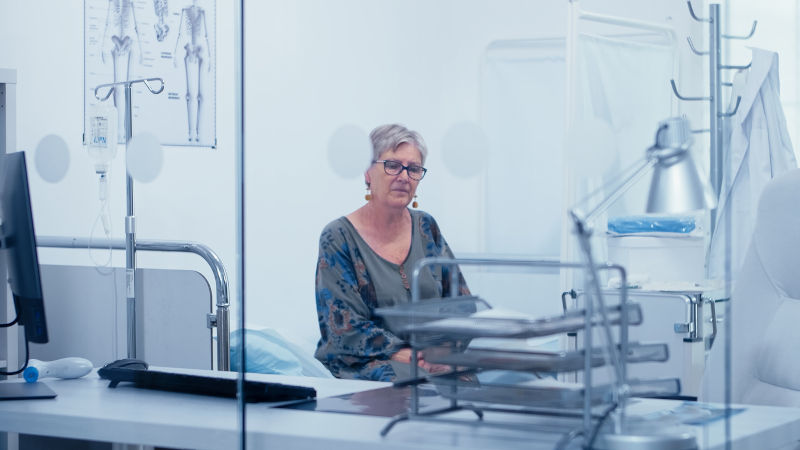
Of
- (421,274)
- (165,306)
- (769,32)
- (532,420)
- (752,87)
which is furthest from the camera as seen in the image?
(165,306)

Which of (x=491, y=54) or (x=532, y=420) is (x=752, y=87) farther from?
(x=532, y=420)

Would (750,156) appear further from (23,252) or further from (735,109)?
(23,252)

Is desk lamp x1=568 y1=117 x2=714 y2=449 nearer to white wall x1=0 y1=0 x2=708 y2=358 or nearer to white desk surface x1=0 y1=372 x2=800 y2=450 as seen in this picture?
white desk surface x1=0 y1=372 x2=800 y2=450

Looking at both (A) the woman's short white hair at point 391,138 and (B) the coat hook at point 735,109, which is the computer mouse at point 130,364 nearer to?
(A) the woman's short white hair at point 391,138

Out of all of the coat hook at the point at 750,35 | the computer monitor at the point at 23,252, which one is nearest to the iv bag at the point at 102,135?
the computer monitor at the point at 23,252

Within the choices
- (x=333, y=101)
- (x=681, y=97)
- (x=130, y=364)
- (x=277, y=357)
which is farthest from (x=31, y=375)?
(x=681, y=97)

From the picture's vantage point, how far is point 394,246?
1908 millimetres

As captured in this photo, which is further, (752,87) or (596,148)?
(752,87)

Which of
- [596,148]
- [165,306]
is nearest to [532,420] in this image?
[596,148]

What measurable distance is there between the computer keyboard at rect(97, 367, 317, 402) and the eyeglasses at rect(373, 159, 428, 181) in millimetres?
418

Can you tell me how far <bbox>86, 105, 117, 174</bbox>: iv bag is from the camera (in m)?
2.58

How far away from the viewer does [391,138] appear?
196cm

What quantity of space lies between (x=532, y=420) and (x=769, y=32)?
3.39 feet

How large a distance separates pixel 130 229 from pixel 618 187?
1401 millimetres
